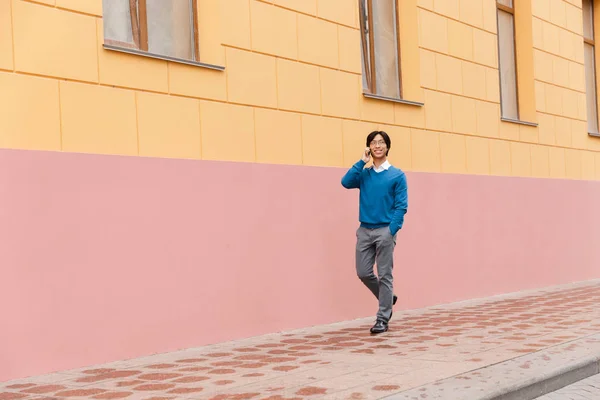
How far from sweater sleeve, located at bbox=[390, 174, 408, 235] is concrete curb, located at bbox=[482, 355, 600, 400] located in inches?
81.6

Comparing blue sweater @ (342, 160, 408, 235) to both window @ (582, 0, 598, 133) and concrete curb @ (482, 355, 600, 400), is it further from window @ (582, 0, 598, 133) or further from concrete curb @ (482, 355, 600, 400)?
window @ (582, 0, 598, 133)

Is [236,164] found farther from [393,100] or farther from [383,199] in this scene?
[393,100]

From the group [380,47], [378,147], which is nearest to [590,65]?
[380,47]

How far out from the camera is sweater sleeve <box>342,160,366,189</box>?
7.86 meters

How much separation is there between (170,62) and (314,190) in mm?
1995

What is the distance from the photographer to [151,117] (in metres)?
7.00

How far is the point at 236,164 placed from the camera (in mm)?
7668

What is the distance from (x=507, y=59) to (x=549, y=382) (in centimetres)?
766

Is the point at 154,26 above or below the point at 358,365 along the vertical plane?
above

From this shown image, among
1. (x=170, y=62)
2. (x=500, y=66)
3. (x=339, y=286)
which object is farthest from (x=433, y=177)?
(x=170, y=62)

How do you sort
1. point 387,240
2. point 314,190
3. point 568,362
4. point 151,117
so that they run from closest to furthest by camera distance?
point 568,362
point 151,117
point 387,240
point 314,190

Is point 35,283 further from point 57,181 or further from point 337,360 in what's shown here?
point 337,360

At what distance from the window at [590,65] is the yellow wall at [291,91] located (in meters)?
0.90

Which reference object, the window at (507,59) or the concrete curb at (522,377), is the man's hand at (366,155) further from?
the window at (507,59)
